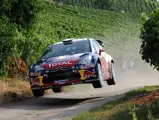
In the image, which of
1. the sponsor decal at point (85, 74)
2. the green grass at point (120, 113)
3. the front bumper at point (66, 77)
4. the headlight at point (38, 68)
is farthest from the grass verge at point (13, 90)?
the green grass at point (120, 113)

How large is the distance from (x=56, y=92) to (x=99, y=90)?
190cm

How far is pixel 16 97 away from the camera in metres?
14.1

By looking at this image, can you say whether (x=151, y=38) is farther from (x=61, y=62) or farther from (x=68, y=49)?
(x=61, y=62)

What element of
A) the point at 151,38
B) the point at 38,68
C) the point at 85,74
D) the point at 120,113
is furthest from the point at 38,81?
the point at 120,113

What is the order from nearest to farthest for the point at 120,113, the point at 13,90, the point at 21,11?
the point at 120,113 → the point at 13,90 → the point at 21,11

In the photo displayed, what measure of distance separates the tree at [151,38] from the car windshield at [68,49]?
161 cm

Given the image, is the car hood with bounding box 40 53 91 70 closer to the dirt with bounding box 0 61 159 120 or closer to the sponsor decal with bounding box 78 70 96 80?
the sponsor decal with bounding box 78 70 96 80

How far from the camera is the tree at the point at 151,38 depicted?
1285 centimetres

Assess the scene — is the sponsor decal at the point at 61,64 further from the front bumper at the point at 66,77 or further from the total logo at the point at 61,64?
the front bumper at the point at 66,77

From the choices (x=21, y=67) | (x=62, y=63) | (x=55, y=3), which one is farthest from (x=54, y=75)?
(x=55, y=3)

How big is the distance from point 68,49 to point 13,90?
2.55 metres

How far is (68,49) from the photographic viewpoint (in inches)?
513

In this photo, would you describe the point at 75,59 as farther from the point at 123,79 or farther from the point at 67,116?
the point at 123,79

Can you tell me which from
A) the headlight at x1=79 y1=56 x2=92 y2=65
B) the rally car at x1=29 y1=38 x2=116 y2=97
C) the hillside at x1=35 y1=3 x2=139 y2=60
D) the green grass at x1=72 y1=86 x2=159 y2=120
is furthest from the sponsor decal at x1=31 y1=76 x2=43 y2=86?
the hillside at x1=35 y1=3 x2=139 y2=60
